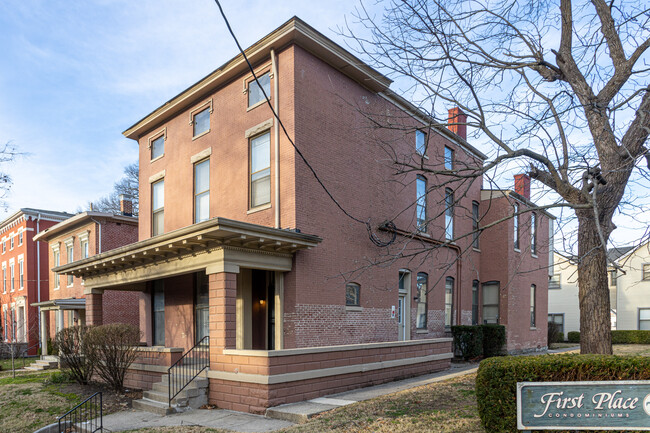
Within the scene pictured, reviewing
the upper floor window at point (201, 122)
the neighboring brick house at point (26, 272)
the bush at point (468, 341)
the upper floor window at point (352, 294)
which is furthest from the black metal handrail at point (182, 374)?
the neighboring brick house at point (26, 272)

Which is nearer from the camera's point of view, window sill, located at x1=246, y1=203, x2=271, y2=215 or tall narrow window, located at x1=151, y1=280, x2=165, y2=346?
window sill, located at x1=246, y1=203, x2=271, y2=215

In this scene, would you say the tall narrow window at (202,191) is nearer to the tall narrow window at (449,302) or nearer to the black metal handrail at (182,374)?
the black metal handrail at (182,374)

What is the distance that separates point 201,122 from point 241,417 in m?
10.8

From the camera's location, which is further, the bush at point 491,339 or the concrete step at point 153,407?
the bush at point 491,339

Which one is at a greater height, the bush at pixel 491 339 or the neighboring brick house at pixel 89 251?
the neighboring brick house at pixel 89 251

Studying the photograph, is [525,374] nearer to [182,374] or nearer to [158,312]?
[182,374]

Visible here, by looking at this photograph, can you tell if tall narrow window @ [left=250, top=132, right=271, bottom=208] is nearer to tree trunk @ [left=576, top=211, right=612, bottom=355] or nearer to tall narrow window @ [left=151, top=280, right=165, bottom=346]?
tall narrow window @ [left=151, top=280, right=165, bottom=346]

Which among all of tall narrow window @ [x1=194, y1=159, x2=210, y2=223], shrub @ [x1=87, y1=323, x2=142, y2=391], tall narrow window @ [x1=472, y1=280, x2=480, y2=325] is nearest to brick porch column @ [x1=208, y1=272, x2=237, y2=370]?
shrub @ [x1=87, y1=323, x2=142, y2=391]

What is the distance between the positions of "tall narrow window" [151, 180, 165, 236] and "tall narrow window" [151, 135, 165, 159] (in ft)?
3.69

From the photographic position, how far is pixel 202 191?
17.4 metres

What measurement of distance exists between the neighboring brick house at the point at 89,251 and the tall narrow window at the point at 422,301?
1502 centimetres

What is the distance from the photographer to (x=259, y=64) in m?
15.3

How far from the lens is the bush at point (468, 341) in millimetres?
20000

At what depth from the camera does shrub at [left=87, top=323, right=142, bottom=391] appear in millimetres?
13438
